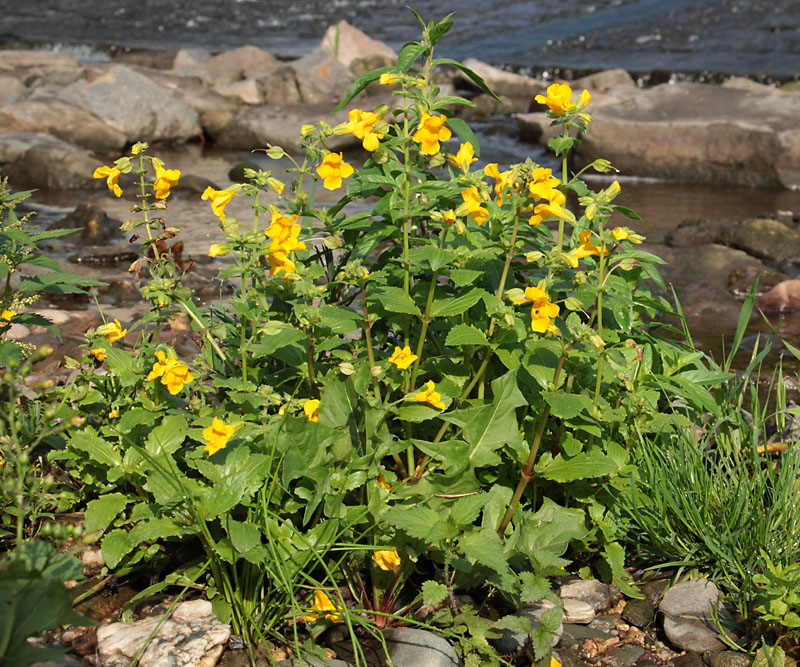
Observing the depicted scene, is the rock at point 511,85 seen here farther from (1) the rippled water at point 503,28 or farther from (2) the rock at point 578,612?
(2) the rock at point 578,612

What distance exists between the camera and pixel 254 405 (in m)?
1.99

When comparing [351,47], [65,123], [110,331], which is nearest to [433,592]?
[110,331]

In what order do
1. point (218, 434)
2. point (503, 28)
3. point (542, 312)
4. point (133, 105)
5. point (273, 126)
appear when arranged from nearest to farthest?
point (218, 434) < point (542, 312) < point (133, 105) < point (273, 126) < point (503, 28)

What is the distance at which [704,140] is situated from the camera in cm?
838

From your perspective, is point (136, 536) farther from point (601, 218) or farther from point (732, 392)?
point (732, 392)

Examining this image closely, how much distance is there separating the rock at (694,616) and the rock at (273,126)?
7827 mm

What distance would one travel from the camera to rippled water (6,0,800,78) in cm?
1488

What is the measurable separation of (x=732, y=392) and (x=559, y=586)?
0.78m

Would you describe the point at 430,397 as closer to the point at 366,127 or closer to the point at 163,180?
the point at 366,127

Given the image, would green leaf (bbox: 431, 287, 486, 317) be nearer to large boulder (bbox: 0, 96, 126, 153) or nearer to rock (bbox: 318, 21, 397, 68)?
large boulder (bbox: 0, 96, 126, 153)

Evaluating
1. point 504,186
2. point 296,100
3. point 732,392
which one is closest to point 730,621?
point 732,392

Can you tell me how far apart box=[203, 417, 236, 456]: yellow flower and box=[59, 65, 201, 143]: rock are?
8.22m

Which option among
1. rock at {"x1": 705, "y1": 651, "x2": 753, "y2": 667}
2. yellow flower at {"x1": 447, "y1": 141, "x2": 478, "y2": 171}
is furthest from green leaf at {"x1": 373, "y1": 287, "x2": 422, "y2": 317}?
rock at {"x1": 705, "y1": 651, "x2": 753, "y2": 667}

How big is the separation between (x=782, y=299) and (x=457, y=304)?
3.78 meters
